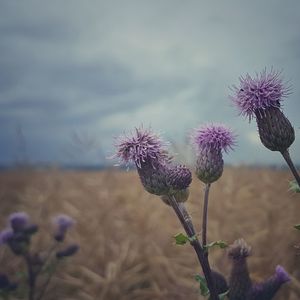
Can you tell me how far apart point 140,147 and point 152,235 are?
2.04m

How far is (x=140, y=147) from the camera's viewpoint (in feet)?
4.09

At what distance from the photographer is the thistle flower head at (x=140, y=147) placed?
4.09ft

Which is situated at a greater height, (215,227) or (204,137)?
(204,137)

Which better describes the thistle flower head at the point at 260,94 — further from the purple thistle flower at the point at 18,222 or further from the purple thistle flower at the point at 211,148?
the purple thistle flower at the point at 18,222

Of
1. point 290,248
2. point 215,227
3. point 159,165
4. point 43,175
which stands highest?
point 43,175

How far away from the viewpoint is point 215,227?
291 centimetres

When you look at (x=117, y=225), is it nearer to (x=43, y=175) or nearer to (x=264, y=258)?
(x=264, y=258)

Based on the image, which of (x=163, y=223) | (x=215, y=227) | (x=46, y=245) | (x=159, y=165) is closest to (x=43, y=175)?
(x=46, y=245)

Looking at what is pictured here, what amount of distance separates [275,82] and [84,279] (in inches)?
83.7

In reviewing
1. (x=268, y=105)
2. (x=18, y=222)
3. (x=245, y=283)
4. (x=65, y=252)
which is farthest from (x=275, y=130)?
(x=18, y=222)

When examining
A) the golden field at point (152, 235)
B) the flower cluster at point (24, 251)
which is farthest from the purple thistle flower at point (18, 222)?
the golden field at point (152, 235)

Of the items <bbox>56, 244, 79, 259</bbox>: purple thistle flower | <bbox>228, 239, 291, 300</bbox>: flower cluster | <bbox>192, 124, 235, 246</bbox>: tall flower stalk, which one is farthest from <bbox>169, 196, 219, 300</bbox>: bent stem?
<bbox>56, 244, 79, 259</bbox>: purple thistle flower

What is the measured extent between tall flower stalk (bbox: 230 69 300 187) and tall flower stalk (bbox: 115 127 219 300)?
9.3 inches

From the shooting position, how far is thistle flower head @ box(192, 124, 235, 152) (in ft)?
4.25
